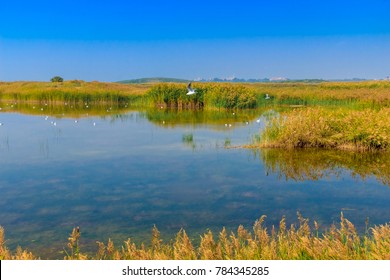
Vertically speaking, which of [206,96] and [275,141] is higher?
[206,96]

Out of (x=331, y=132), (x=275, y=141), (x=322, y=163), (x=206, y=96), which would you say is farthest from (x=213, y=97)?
(x=322, y=163)

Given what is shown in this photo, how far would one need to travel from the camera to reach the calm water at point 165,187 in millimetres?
7418

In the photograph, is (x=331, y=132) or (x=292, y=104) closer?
(x=331, y=132)

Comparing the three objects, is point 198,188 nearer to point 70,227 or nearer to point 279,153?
point 70,227

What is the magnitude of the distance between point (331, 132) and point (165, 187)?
6.89 metres

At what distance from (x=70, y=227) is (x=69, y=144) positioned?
8.70 m

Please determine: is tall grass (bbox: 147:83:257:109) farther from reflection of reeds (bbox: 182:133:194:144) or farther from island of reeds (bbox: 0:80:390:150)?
reflection of reeds (bbox: 182:133:194:144)

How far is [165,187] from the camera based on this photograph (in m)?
9.73

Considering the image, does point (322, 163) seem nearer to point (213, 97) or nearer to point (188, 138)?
point (188, 138)

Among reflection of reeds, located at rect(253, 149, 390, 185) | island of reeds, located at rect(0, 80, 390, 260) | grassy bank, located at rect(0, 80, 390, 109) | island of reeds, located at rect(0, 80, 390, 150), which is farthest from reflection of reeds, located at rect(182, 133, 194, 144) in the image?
grassy bank, located at rect(0, 80, 390, 109)

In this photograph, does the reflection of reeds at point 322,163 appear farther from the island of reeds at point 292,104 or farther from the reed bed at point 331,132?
the island of reeds at point 292,104

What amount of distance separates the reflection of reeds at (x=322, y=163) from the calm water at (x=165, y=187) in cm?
3

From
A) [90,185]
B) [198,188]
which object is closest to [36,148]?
[90,185]

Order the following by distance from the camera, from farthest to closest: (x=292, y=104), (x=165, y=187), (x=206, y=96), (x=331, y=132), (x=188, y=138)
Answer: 1. (x=292, y=104)
2. (x=206, y=96)
3. (x=188, y=138)
4. (x=331, y=132)
5. (x=165, y=187)
